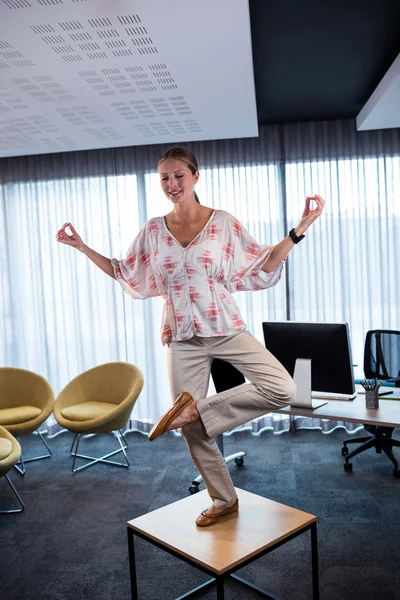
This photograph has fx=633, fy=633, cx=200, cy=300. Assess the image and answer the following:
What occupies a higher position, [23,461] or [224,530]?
[224,530]

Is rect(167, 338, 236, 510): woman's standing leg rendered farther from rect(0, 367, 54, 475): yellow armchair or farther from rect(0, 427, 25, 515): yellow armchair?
rect(0, 367, 54, 475): yellow armchair

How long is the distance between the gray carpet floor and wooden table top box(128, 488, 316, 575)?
0.50 meters

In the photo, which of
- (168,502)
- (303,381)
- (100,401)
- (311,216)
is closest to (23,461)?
(100,401)

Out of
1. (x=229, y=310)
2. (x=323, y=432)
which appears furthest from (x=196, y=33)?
(x=323, y=432)

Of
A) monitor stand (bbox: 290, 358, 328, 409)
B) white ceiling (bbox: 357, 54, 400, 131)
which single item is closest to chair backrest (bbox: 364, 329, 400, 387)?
monitor stand (bbox: 290, 358, 328, 409)

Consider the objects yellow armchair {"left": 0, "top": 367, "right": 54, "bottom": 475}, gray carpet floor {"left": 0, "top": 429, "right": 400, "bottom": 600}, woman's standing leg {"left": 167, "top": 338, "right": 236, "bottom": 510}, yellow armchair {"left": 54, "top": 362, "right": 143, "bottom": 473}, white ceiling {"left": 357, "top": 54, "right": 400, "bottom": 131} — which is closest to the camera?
woman's standing leg {"left": 167, "top": 338, "right": 236, "bottom": 510}

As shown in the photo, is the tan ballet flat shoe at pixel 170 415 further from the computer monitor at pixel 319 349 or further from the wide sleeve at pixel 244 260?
the computer monitor at pixel 319 349

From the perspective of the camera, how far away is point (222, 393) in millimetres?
2783

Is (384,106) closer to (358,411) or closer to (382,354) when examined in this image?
(382,354)

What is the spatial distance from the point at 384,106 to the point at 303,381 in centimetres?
240

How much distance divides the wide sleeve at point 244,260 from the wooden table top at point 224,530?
42.8 inches

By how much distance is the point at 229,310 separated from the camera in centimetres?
286

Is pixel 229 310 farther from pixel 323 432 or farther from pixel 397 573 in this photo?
pixel 323 432

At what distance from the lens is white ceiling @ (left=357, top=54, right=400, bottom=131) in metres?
4.18
